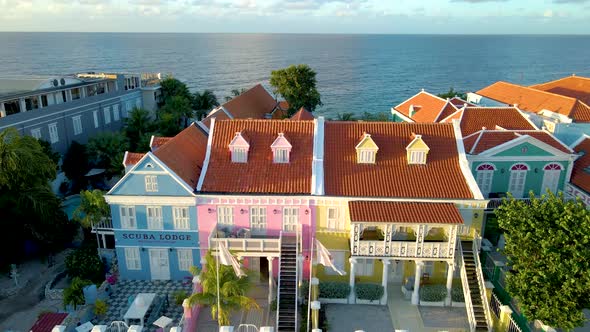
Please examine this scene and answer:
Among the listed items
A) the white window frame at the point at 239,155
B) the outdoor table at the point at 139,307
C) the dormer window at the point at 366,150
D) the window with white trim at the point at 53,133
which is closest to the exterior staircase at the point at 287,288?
the white window frame at the point at 239,155

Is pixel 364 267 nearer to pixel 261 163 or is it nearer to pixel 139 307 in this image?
pixel 261 163

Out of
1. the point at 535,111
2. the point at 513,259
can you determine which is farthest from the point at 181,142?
the point at 535,111

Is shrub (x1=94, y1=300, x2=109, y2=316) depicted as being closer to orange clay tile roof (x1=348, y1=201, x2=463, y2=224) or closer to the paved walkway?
the paved walkway

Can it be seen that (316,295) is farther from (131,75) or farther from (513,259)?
(131,75)

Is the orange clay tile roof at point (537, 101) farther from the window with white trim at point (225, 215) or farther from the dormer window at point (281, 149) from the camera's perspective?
the window with white trim at point (225, 215)

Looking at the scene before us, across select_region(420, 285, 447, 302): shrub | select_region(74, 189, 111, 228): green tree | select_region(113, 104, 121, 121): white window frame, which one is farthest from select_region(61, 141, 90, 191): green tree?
select_region(420, 285, 447, 302): shrub

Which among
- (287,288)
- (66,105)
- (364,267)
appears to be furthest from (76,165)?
(364,267)

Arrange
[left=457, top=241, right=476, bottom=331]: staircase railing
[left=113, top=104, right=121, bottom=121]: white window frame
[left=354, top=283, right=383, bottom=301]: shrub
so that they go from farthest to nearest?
[left=113, top=104, right=121, bottom=121]: white window frame → [left=354, top=283, right=383, bottom=301]: shrub → [left=457, top=241, right=476, bottom=331]: staircase railing
